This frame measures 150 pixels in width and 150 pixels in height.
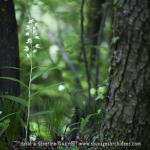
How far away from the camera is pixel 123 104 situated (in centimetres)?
236

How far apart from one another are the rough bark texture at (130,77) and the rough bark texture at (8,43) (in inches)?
49.3

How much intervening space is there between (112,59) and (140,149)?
707 mm

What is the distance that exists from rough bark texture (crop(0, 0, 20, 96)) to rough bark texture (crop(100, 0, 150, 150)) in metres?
1.25

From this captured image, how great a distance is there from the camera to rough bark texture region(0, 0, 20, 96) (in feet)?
10.4

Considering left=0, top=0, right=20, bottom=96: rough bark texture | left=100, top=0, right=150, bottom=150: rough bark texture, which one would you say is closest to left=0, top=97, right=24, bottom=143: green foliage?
left=0, top=0, right=20, bottom=96: rough bark texture

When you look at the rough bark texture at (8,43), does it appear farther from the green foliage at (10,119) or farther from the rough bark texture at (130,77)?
the rough bark texture at (130,77)

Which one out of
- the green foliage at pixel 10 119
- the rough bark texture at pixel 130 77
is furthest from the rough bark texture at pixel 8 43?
the rough bark texture at pixel 130 77

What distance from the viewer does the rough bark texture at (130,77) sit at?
88.5 inches

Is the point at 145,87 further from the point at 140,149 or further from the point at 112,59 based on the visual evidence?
the point at 140,149

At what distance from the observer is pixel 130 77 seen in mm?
2299

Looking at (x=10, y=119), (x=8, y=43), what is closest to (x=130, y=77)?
(x=10, y=119)

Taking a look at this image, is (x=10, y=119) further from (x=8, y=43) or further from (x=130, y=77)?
(x=130, y=77)

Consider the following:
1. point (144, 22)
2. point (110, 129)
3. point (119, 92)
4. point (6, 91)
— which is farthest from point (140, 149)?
point (6, 91)

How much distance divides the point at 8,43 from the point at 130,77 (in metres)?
1.47
